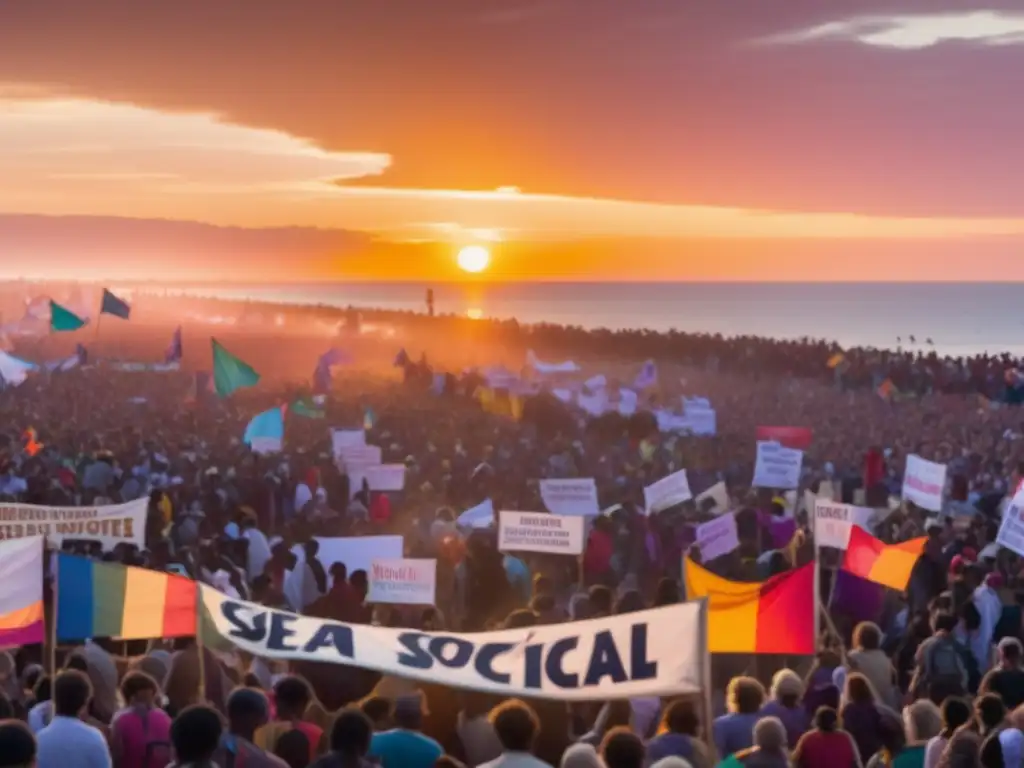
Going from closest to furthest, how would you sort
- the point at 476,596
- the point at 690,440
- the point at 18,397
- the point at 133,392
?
1. the point at 476,596
2. the point at 690,440
3. the point at 18,397
4. the point at 133,392

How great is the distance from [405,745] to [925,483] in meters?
9.55

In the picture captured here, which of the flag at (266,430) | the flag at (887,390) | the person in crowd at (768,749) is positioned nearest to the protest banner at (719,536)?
→ the person in crowd at (768,749)

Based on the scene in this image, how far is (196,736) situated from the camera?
546cm

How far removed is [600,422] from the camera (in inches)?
967

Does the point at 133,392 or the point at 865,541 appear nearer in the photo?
the point at 865,541

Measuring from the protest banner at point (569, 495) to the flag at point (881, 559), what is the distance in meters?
4.03

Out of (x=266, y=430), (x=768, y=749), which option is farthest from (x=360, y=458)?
(x=768, y=749)

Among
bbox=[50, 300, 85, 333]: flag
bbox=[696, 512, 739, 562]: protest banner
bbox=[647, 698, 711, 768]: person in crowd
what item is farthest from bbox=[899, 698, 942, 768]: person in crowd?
bbox=[50, 300, 85, 333]: flag

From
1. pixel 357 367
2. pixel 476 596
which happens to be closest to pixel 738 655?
pixel 476 596

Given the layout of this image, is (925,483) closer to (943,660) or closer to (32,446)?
(943,660)

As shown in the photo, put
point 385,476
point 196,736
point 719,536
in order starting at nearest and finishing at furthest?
point 196,736
point 719,536
point 385,476

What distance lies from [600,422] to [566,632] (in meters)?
18.1

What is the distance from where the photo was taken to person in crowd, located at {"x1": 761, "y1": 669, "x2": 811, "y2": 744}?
7.10 m

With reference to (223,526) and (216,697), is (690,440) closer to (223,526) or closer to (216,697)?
(223,526)
